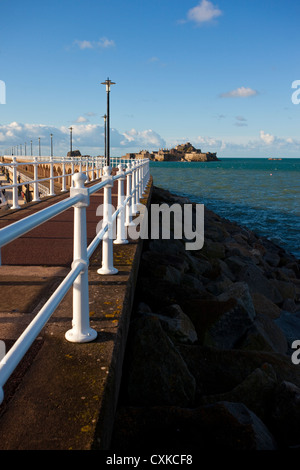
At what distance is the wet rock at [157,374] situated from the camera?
11.1 ft

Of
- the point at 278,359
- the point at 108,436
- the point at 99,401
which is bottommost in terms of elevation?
the point at 278,359

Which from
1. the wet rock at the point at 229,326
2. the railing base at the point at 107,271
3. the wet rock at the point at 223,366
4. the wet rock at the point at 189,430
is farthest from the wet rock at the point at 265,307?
the wet rock at the point at 189,430

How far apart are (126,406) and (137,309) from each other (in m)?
1.88

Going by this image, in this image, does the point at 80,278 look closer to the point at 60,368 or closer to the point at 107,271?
the point at 60,368

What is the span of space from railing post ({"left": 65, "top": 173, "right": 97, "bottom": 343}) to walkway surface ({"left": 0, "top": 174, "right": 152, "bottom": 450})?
67 mm

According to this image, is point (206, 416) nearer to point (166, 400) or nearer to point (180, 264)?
point (166, 400)

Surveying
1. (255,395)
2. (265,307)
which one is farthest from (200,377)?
(265,307)

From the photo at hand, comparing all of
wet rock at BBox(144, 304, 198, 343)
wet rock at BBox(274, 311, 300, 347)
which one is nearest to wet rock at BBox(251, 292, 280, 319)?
wet rock at BBox(274, 311, 300, 347)

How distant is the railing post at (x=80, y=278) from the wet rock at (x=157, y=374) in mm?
662

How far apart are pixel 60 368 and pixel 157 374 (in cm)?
104

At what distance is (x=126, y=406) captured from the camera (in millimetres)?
3141

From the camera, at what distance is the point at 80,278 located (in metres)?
2.88

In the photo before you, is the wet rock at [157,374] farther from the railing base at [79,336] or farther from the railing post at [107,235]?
the railing post at [107,235]
